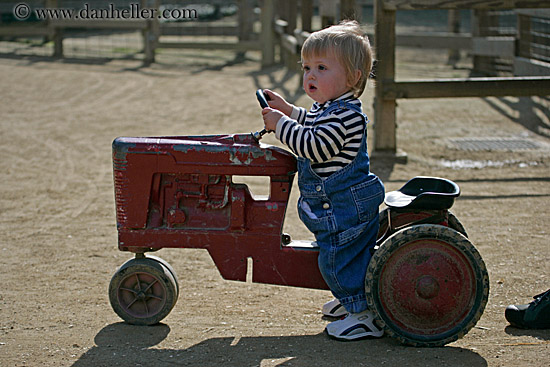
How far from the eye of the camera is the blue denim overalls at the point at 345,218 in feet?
10.3

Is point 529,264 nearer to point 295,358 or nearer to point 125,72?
point 295,358

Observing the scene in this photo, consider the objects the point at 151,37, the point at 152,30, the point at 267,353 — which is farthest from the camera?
the point at 152,30

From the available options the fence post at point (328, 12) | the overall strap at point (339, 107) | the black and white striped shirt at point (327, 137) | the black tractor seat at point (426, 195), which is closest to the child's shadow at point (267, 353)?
the black tractor seat at point (426, 195)

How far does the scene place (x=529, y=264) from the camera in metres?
4.20

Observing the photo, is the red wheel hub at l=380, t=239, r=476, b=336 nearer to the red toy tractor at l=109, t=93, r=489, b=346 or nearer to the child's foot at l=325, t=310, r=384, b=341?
the red toy tractor at l=109, t=93, r=489, b=346

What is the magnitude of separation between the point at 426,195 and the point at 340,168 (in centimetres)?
40

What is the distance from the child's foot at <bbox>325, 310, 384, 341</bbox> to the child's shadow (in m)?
0.03

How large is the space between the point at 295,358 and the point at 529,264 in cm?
185

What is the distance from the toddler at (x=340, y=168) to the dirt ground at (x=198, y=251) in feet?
0.93

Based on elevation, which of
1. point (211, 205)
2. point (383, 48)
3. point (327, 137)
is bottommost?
point (211, 205)

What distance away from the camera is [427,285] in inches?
123

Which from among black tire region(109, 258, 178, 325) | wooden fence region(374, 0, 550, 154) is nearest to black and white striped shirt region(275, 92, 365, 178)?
black tire region(109, 258, 178, 325)

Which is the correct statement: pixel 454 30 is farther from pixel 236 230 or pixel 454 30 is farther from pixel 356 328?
pixel 356 328

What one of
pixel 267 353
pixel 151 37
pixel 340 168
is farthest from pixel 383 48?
pixel 151 37
